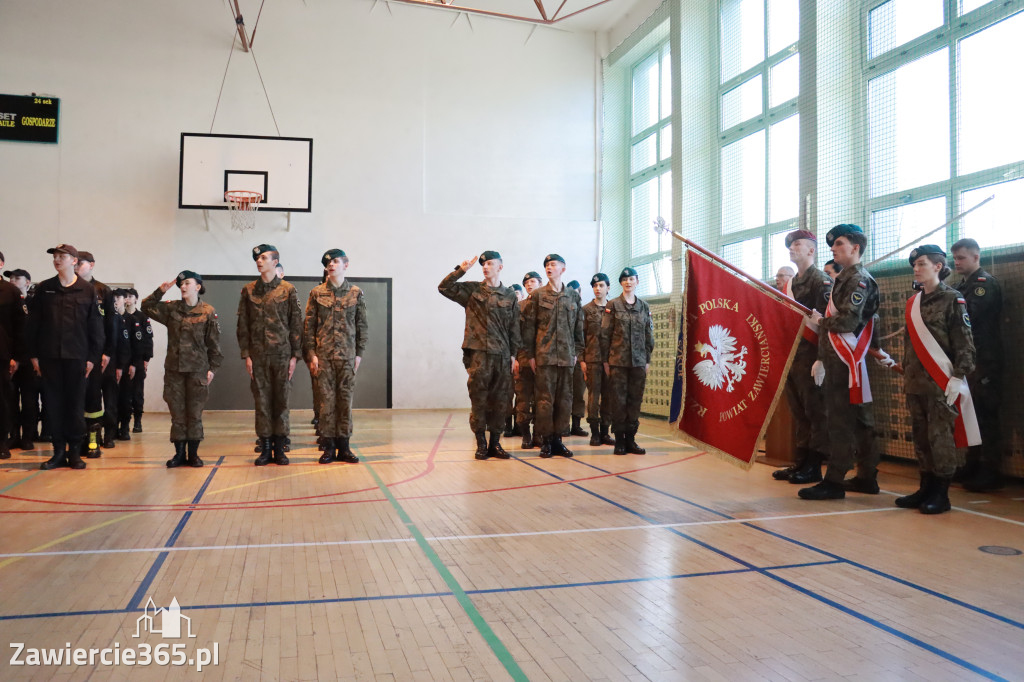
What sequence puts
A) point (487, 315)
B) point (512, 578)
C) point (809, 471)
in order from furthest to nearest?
point (487, 315)
point (809, 471)
point (512, 578)

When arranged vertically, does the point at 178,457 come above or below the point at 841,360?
below

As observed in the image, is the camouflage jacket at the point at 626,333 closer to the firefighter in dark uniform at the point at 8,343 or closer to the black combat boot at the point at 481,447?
the black combat boot at the point at 481,447

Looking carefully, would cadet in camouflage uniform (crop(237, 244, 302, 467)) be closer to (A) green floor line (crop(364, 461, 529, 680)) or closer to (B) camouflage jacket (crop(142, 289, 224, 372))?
(B) camouflage jacket (crop(142, 289, 224, 372))

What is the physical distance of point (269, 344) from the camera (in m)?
6.08

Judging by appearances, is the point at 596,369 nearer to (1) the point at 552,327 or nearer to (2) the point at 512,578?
(1) the point at 552,327

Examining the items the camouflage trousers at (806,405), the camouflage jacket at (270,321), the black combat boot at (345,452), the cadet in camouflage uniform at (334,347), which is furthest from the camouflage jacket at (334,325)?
the camouflage trousers at (806,405)

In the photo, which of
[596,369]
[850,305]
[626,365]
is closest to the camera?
[850,305]

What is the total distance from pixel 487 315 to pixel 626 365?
56.5 inches

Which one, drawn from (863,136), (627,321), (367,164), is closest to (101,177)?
(367,164)

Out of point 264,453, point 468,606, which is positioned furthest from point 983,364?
point 264,453

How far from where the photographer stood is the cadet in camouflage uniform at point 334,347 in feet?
20.1

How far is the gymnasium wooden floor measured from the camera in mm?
2199

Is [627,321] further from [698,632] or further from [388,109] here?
[388,109]

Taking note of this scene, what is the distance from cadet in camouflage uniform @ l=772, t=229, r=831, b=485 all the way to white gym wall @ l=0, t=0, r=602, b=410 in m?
7.90
